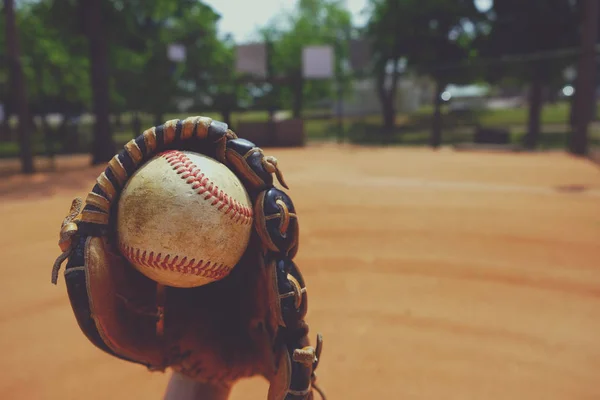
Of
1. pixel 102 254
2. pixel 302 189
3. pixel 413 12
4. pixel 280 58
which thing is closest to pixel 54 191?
pixel 302 189

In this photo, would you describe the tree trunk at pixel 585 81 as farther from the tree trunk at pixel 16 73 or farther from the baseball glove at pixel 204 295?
the tree trunk at pixel 16 73

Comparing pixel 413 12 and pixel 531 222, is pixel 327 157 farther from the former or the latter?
pixel 413 12

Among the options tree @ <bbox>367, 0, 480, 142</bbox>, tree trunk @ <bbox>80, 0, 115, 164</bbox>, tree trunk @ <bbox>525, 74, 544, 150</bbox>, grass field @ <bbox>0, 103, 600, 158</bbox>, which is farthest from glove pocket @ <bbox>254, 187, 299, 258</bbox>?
tree @ <bbox>367, 0, 480, 142</bbox>

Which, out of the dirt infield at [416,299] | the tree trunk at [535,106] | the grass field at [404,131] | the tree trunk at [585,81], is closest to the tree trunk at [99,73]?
the grass field at [404,131]

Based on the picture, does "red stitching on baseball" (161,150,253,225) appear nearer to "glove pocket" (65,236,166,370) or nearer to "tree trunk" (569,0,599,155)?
"glove pocket" (65,236,166,370)

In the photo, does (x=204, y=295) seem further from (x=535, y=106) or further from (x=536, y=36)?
(x=536, y=36)
